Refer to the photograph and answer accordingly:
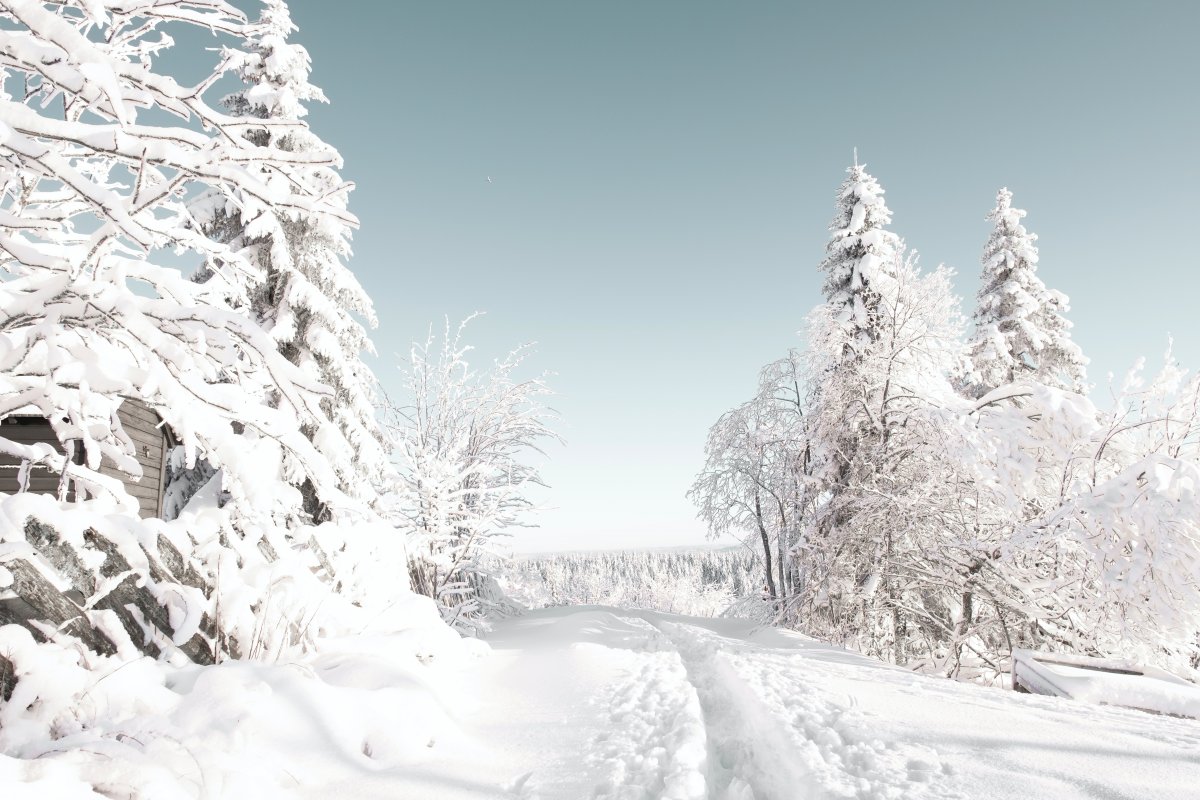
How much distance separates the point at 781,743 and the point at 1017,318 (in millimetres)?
19814

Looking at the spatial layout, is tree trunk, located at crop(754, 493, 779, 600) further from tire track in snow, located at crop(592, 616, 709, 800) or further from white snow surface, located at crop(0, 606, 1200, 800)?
white snow surface, located at crop(0, 606, 1200, 800)

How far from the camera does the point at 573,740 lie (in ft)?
11.5

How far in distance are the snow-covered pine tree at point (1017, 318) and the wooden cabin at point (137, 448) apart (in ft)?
71.5

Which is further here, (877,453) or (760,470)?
(760,470)

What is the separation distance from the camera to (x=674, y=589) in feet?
237

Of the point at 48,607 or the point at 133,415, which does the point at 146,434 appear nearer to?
the point at 133,415

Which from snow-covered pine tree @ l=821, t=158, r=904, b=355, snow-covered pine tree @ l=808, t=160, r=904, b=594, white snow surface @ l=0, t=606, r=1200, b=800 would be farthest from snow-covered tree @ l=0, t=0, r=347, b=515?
snow-covered pine tree @ l=821, t=158, r=904, b=355

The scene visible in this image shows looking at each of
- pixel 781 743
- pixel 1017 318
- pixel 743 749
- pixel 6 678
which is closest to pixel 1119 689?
pixel 781 743

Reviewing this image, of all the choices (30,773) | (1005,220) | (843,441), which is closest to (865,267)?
(843,441)

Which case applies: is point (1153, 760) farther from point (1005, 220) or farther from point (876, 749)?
point (1005, 220)

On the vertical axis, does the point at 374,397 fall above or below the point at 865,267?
below

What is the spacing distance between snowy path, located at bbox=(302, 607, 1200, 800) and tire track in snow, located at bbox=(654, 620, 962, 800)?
1cm

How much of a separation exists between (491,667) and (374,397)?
7571 mm

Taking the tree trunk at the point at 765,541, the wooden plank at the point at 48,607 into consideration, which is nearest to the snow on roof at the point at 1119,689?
the wooden plank at the point at 48,607
